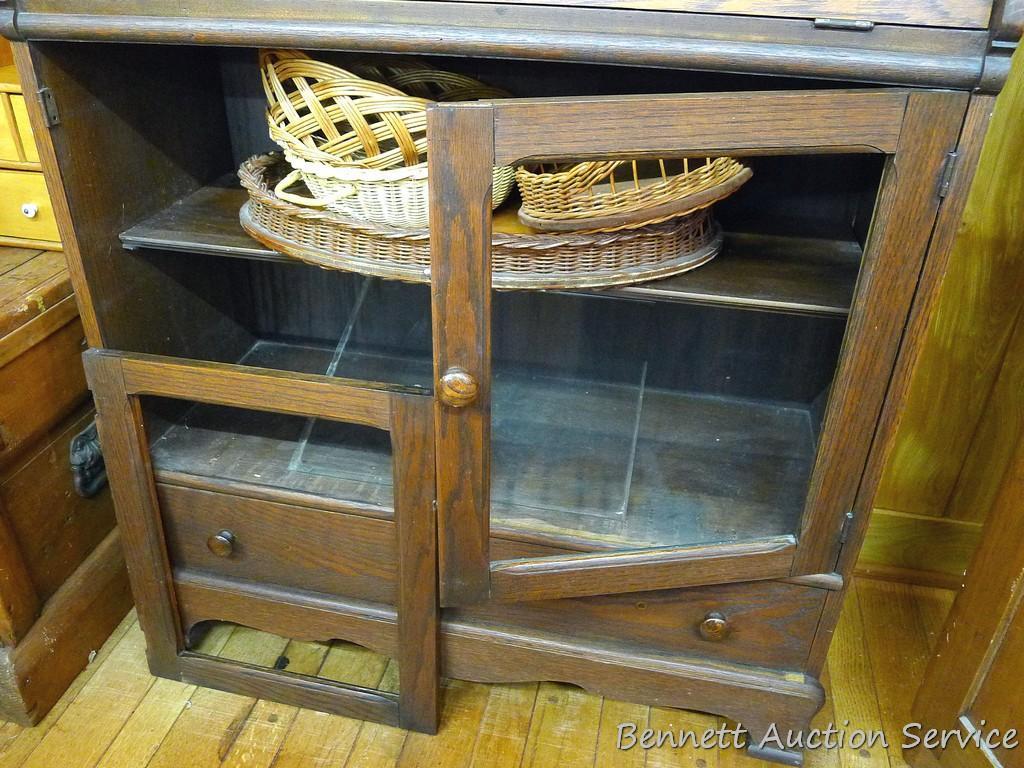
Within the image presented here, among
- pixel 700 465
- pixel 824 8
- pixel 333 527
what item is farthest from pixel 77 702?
pixel 824 8

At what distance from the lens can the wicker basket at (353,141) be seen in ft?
2.71

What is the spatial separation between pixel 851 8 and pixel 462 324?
416 mm

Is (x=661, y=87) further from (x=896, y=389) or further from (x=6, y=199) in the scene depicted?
(x=6, y=199)

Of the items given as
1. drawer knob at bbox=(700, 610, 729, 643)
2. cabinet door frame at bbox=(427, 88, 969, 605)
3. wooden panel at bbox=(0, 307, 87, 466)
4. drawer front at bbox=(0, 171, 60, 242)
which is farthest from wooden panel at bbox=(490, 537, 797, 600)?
drawer front at bbox=(0, 171, 60, 242)

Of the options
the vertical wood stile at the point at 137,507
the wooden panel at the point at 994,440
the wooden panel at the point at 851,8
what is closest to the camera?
the wooden panel at the point at 851,8

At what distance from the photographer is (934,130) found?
666 mm

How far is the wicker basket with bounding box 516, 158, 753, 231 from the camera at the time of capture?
2.66ft

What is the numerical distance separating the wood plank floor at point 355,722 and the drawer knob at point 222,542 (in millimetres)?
263

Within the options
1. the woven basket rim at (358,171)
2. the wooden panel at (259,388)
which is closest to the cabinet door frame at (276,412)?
the wooden panel at (259,388)

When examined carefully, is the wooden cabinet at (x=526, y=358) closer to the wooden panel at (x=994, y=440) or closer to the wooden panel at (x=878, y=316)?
the wooden panel at (x=878, y=316)

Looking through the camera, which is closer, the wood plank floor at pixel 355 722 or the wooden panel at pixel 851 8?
the wooden panel at pixel 851 8

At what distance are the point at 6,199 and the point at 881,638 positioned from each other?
4.76ft

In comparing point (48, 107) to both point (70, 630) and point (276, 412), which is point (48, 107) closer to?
point (276, 412)

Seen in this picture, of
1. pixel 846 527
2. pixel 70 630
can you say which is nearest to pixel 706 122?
pixel 846 527
